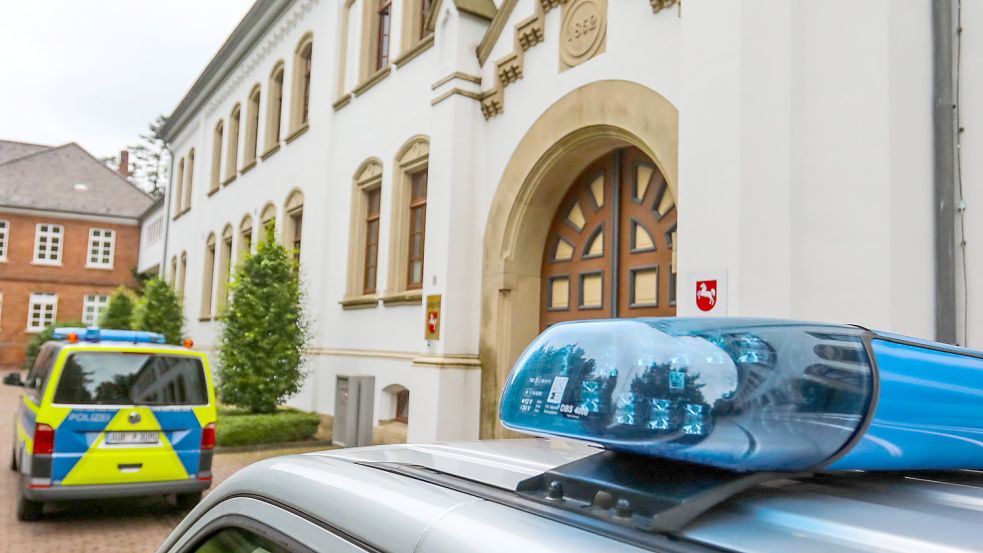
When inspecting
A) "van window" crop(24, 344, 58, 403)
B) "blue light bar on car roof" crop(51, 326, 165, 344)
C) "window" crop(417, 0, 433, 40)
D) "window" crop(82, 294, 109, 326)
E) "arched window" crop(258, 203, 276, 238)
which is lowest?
"van window" crop(24, 344, 58, 403)

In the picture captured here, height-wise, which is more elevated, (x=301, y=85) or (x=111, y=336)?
(x=301, y=85)

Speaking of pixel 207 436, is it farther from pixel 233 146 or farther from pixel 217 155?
pixel 217 155

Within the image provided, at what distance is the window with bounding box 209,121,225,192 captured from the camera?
79.6 ft

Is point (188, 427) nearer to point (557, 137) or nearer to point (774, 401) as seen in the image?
point (557, 137)

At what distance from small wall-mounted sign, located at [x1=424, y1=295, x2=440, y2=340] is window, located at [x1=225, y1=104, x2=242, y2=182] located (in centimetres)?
1399

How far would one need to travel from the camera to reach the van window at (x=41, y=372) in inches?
299

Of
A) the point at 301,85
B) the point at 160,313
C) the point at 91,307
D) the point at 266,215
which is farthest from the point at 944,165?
the point at 91,307

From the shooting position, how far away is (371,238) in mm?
13766

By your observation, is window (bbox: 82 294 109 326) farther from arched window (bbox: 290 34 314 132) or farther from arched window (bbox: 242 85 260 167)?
arched window (bbox: 290 34 314 132)

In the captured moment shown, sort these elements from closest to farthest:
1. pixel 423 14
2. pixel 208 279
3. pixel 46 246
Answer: pixel 423 14, pixel 208 279, pixel 46 246

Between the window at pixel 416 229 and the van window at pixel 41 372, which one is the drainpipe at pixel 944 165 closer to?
the van window at pixel 41 372

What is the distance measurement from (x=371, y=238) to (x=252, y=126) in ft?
29.8

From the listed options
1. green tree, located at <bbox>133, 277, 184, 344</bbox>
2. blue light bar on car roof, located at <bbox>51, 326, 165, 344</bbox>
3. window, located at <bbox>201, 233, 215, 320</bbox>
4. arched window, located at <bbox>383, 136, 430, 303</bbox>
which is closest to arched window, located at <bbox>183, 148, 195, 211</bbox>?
window, located at <bbox>201, 233, 215, 320</bbox>

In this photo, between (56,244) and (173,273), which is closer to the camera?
(173,273)
